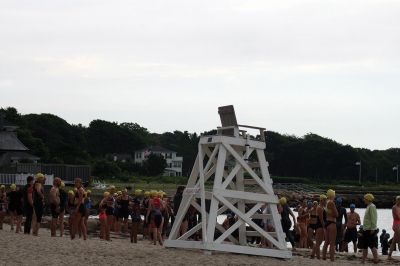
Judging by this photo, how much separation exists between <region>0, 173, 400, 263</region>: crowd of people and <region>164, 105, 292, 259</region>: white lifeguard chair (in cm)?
63

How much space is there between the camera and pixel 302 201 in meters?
24.8

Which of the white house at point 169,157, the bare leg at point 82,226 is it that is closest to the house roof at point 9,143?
the white house at point 169,157

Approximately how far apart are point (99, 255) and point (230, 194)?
10.2 feet

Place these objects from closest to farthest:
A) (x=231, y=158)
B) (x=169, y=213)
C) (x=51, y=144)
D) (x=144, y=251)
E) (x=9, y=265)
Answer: (x=9, y=265)
(x=144, y=251)
(x=231, y=158)
(x=169, y=213)
(x=51, y=144)

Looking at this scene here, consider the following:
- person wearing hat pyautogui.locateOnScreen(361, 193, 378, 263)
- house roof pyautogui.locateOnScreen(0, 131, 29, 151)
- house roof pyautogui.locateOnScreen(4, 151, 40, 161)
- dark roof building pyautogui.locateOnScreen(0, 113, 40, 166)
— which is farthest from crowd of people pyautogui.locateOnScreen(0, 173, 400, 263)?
house roof pyautogui.locateOnScreen(0, 131, 29, 151)

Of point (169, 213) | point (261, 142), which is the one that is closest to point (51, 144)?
point (169, 213)

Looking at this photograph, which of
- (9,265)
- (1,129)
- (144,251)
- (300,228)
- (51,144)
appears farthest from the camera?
(51,144)

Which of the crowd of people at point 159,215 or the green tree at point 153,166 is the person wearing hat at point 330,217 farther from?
the green tree at point 153,166

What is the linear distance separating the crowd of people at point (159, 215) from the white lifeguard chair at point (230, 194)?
0.63 metres

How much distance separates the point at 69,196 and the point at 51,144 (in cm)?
9939

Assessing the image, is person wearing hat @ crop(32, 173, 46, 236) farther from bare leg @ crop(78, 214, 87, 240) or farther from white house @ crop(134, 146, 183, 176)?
white house @ crop(134, 146, 183, 176)

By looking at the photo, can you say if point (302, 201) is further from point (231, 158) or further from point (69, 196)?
point (69, 196)

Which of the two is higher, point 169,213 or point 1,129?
point 1,129

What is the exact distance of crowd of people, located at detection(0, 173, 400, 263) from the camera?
771 inches
